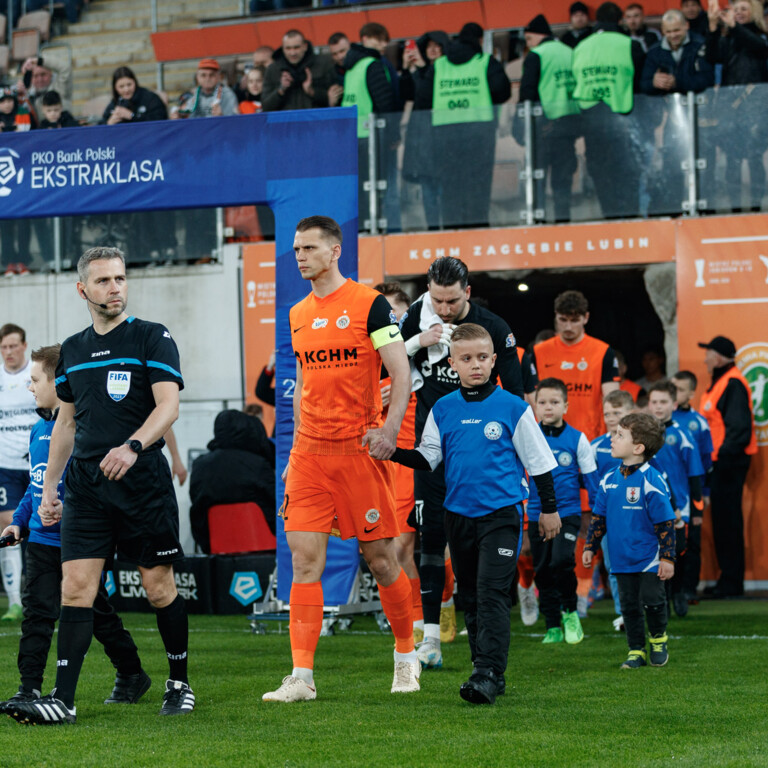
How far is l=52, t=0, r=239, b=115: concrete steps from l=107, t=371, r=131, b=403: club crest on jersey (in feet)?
54.7

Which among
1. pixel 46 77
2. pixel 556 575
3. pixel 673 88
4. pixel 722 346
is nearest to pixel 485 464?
pixel 556 575

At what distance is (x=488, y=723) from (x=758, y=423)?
7.68 metres

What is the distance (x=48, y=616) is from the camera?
6180 millimetres

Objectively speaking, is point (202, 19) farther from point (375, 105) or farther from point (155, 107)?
point (375, 105)

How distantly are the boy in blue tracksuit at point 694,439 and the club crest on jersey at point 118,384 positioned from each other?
21.8ft

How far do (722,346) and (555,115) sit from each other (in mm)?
2875

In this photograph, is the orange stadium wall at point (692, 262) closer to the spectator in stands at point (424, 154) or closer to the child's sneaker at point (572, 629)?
the spectator in stands at point (424, 154)

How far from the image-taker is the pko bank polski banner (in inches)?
366

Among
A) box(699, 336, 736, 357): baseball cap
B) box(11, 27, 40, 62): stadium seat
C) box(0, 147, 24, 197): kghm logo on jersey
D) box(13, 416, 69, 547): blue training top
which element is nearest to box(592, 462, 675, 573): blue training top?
box(13, 416, 69, 547): blue training top

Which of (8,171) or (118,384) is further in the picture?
(8,171)

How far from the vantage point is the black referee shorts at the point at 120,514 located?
5582mm

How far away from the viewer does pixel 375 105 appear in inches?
529

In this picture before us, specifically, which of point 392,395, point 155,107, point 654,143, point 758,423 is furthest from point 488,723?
point 155,107

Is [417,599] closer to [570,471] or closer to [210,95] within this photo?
[570,471]
